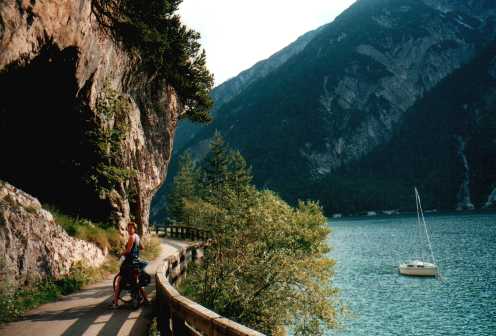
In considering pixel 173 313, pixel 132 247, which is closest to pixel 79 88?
pixel 132 247

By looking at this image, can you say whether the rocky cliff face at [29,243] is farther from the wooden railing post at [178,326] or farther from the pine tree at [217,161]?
the pine tree at [217,161]

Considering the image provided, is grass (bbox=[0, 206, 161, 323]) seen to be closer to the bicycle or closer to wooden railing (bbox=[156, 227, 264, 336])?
the bicycle

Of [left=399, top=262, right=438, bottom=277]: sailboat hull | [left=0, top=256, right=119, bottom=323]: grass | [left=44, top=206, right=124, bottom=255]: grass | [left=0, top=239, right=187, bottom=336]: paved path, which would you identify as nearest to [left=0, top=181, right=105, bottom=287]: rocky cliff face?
[left=0, top=256, right=119, bottom=323]: grass

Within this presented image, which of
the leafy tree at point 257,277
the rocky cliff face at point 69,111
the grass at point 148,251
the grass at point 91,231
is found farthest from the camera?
the grass at point 148,251

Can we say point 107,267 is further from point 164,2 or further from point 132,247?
point 164,2

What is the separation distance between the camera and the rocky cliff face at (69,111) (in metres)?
12.8

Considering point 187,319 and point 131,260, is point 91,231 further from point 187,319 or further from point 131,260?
point 187,319

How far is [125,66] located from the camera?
2364 cm

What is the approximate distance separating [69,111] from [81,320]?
11271 millimetres

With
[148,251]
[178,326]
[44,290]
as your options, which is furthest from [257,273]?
[148,251]

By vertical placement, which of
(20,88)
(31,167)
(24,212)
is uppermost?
(20,88)

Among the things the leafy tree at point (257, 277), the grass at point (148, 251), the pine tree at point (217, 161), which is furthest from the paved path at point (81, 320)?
the pine tree at point (217, 161)

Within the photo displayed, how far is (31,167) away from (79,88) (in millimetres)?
4885

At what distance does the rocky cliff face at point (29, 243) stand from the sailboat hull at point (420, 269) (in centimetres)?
5239
